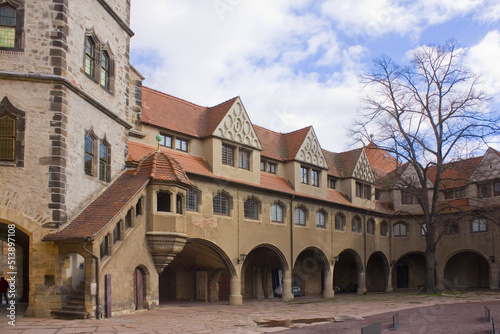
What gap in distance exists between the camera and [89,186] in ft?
65.0

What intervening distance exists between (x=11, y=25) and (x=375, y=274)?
111 ft

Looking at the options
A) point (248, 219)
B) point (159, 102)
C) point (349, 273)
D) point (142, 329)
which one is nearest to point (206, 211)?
point (248, 219)

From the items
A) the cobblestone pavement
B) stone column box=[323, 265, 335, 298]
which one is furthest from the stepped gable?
stone column box=[323, 265, 335, 298]

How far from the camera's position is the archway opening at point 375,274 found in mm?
43312

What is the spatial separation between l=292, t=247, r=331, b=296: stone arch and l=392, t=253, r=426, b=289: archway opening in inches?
343

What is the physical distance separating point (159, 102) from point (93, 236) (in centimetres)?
1166

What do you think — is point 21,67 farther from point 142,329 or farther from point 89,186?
point 142,329

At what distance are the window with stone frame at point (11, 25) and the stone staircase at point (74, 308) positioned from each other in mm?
8237

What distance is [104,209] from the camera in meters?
19.1

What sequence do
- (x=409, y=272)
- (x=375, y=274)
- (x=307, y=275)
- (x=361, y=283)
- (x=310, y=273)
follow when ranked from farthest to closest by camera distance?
(x=409, y=272), (x=375, y=274), (x=361, y=283), (x=310, y=273), (x=307, y=275)

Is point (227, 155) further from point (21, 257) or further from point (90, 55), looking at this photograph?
point (21, 257)

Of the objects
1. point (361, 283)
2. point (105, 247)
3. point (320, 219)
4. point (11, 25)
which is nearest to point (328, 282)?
point (320, 219)

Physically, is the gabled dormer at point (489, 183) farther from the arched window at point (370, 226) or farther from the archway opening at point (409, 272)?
the archway opening at point (409, 272)

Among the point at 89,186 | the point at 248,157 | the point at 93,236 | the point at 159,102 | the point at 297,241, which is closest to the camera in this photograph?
the point at 93,236
